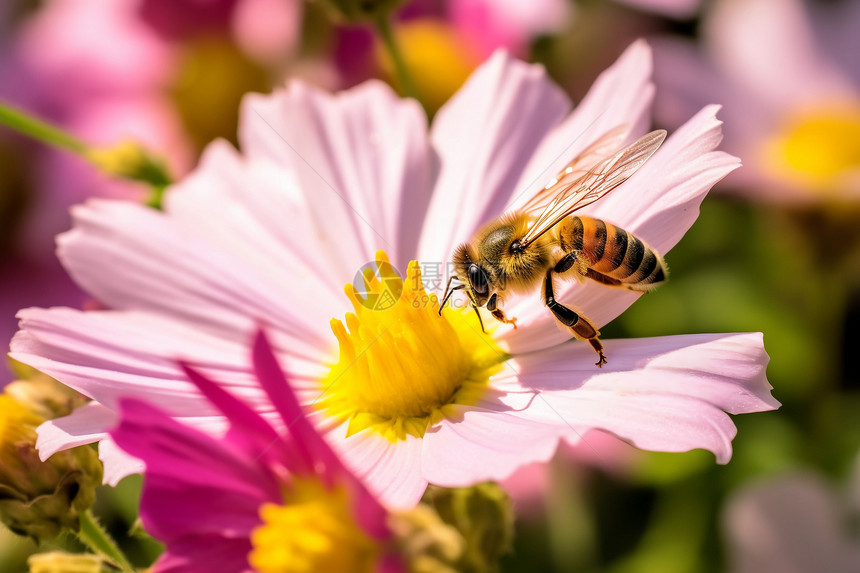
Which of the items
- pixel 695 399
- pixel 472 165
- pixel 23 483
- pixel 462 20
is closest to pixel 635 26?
pixel 462 20

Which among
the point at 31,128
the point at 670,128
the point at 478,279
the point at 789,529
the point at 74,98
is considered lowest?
→ the point at 789,529

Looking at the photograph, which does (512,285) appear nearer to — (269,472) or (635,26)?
(269,472)

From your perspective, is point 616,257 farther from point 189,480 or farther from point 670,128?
point 670,128

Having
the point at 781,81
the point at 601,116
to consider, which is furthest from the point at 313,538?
the point at 781,81

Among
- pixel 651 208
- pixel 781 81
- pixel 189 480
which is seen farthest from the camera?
pixel 781 81

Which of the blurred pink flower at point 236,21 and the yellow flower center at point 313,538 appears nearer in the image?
the yellow flower center at point 313,538

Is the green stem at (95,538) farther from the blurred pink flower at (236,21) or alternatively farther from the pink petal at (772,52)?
the pink petal at (772,52)

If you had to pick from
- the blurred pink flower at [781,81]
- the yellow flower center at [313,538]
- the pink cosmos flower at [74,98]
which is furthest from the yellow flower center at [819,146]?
the yellow flower center at [313,538]

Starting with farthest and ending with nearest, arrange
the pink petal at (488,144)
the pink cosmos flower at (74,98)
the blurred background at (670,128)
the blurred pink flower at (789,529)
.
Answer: the pink cosmos flower at (74,98) → the blurred background at (670,128) → the blurred pink flower at (789,529) → the pink petal at (488,144)

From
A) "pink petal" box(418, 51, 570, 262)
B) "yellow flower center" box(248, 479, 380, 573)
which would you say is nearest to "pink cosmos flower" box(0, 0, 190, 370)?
"pink petal" box(418, 51, 570, 262)
